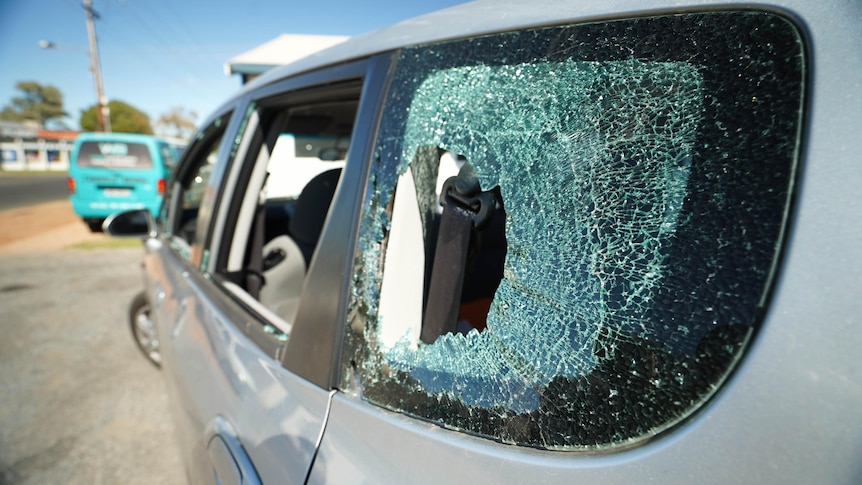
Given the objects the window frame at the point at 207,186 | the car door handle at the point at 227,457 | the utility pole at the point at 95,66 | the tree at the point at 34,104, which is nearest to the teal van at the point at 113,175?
the window frame at the point at 207,186

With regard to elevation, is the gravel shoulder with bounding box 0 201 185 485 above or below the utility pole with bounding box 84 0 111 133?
below

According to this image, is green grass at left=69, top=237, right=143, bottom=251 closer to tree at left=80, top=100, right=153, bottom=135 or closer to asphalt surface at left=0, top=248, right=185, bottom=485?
asphalt surface at left=0, top=248, right=185, bottom=485

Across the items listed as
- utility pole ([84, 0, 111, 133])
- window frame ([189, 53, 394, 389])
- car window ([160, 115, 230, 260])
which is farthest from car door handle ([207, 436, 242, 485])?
utility pole ([84, 0, 111, 133])

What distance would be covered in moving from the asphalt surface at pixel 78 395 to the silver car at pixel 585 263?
186 centimetres

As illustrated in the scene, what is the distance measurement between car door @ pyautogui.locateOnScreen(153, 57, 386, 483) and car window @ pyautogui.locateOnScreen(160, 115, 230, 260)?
0.03 meters

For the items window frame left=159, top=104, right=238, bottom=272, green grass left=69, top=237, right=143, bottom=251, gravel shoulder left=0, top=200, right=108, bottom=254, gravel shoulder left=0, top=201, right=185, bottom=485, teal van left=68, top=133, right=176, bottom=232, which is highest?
window frame left=159, top=104, right=238, bottom=272

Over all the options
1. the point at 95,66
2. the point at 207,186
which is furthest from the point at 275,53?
the point at 95,66

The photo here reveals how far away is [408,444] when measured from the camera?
0.72 m

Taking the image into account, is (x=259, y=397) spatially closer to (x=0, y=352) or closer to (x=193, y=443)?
(x=193, y=443)

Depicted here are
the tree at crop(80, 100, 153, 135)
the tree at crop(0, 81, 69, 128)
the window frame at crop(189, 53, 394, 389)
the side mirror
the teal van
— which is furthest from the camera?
the tree at crop(0, 81, 69, 128)

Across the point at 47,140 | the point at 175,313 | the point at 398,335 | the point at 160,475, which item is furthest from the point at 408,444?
the point at 47,140

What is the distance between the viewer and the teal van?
8.88 metres

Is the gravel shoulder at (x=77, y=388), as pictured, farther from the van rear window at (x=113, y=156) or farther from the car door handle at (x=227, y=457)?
the van rear window at (x=113, y=156)

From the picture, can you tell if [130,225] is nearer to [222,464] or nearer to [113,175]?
[222,464]
